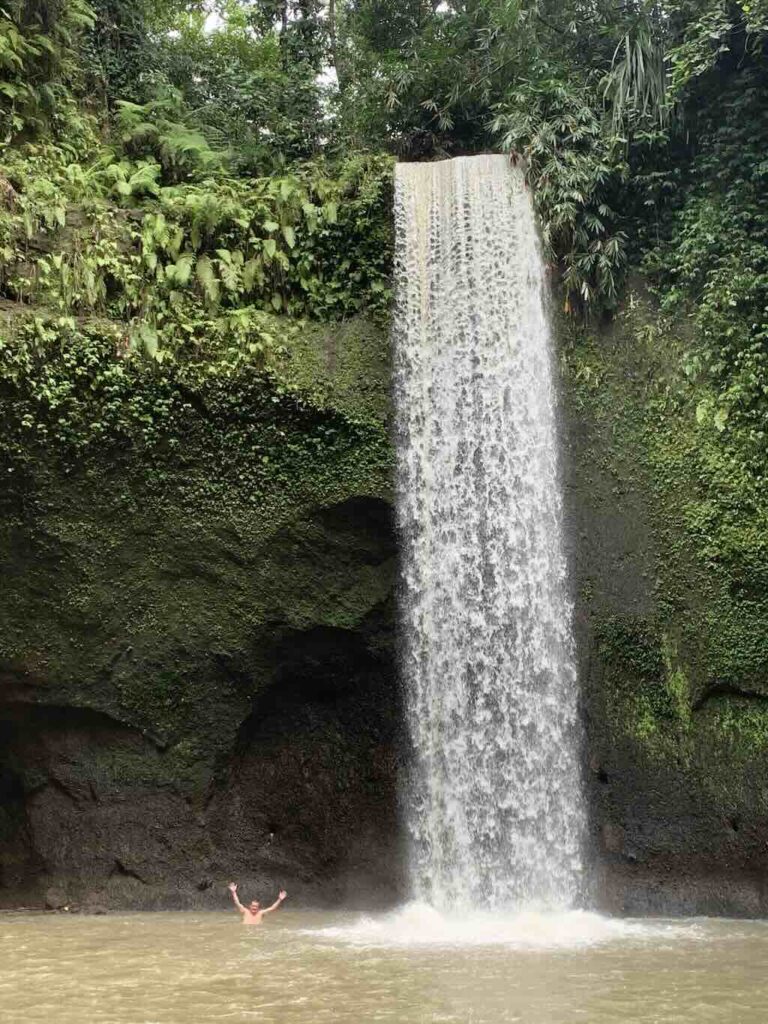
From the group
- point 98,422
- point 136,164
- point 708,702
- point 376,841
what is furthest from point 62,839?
point 136,164

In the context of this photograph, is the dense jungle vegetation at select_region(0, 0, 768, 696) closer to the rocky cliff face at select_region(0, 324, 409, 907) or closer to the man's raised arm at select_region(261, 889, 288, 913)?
the rocky cliff face at select_region(0, 324, 409, 907)

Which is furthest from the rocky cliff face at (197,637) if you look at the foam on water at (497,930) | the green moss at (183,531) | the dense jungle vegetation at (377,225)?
the foam on water at (497,930)

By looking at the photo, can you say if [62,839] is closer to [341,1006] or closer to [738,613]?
[341,1006]

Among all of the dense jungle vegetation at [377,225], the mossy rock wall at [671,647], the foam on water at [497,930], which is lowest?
the foam on water at [497,930]

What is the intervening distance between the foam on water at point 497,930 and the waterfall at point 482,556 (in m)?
0.38

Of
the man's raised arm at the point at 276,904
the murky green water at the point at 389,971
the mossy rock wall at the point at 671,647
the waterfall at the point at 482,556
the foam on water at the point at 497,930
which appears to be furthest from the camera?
the mossy rock wall at the point at 671,647

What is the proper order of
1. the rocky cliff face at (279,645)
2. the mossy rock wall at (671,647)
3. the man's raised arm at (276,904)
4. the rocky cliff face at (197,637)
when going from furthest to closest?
1. the rocky cliff face at (197,637)
2. the rocky cliff face at (279,645)
3. the mossy rock wall at (671,647)
4. the man's raised arm at (276,904)

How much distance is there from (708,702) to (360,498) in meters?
4.42

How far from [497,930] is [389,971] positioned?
211cm

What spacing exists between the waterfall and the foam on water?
1.24ft

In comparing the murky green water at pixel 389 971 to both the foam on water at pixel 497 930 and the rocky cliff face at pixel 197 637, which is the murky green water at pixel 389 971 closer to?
the foam on water at pixel 497 930

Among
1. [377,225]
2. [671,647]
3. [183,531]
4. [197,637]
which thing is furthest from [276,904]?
[377,225]

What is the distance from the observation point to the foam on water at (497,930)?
8.35 m

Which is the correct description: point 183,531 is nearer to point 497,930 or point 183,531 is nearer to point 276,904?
point 276,904
